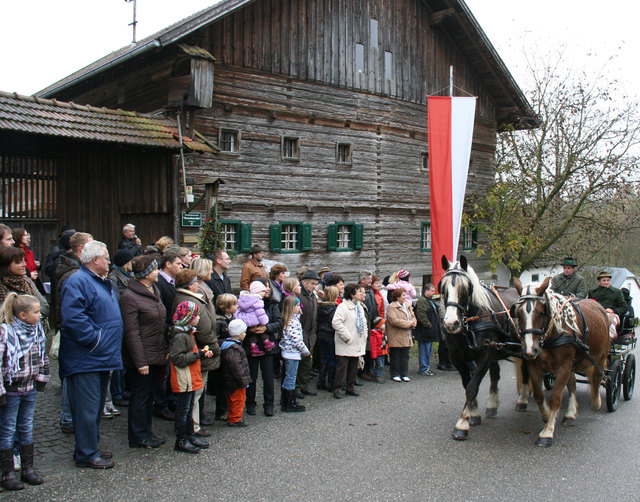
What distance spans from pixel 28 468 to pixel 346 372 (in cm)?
477

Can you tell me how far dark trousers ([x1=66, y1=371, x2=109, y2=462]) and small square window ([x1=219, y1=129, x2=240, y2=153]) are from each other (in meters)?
10.9

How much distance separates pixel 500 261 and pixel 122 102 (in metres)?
15.0

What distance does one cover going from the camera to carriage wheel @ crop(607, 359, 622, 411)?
26.7 ft

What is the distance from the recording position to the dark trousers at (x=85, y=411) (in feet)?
18.1

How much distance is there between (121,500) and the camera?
493 centimetres

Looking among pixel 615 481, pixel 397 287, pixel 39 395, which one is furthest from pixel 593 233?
pixel 39 395

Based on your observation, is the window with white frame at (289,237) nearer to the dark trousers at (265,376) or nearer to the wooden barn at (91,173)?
the wooden barn at (91,173)

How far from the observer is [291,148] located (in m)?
17.5

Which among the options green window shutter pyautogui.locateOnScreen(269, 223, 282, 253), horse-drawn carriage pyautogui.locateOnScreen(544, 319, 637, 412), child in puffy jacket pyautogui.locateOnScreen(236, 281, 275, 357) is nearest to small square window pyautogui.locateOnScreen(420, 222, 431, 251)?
green window shutter pyautogui.locateOnScreen(269, 223, 282, 253)

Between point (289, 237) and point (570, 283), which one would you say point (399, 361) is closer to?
point (570, 283)

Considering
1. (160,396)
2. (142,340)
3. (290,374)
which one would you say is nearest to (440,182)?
(290,374)

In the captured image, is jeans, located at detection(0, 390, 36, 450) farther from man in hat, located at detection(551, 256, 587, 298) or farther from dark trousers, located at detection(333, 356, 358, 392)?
man in hat, located at detection(551, 256, 587, 298)

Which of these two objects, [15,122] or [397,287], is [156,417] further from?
[15,122]

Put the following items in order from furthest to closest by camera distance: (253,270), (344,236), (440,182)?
1. (344,236)
2. (440,182)
3. (253,270)
